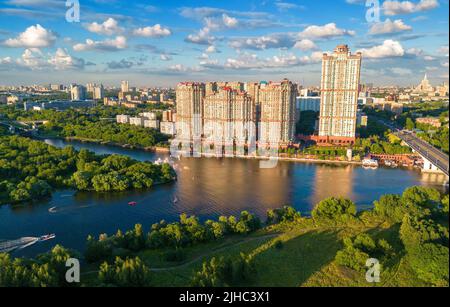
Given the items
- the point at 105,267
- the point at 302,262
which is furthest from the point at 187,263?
the point at 302,262

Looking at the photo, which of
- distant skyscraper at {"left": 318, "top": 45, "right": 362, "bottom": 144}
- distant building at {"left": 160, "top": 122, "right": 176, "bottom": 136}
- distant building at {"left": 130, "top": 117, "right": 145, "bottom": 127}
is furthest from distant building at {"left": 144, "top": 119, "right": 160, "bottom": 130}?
distant skyscraper at {"left": 318, "top": 45, "right": 362, "bottom": 144}

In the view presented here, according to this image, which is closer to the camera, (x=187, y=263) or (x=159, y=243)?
(x=187, y=263)

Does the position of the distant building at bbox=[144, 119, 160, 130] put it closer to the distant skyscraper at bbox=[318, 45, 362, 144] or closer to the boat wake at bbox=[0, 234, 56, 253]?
the distant skyscraper at bbox=[318, 45, 362, 144]

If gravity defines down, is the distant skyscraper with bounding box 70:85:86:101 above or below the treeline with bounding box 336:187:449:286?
above

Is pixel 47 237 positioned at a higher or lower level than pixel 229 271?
lower

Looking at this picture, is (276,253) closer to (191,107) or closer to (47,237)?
(47,237)

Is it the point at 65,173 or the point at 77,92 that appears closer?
the point at 65,173

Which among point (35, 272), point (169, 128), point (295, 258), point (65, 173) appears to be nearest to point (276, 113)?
point (169, 128)
